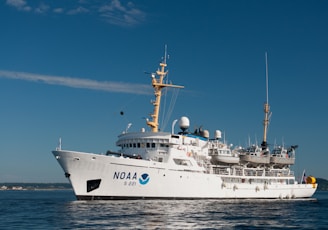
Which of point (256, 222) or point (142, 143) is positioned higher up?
point (142, 143)

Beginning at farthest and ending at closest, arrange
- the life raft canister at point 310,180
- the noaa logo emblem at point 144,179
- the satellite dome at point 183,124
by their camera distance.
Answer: the life raft canister at point 310,180 → the satellite dome at point 183,124 → the noaa logo emblem at point 144,179

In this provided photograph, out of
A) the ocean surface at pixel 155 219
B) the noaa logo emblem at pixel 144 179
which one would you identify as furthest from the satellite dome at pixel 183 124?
the ocean surface at pixel 155 219

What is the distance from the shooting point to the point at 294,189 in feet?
181

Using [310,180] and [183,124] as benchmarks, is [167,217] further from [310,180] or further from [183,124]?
[310,180]

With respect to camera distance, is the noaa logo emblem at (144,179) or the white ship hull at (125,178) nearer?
the white ship hull at (125,178)

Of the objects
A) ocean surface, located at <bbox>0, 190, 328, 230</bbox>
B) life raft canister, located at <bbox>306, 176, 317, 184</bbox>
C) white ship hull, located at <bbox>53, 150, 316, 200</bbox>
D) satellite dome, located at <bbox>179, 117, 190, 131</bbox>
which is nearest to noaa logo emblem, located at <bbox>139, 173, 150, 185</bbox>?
white ship hull, located at <bbox>53, 150, 316, 200</bbox>

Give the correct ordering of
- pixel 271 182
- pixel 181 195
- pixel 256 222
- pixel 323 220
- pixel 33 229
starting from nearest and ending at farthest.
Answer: pixel 33 229 < pixel 256 222 < pixel 323 220 < pixel 181 195 < pixel 271 182

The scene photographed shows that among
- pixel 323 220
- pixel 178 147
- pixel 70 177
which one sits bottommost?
pixel 323 220

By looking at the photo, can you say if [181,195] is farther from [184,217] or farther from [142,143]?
[184,217]

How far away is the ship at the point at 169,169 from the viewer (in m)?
38.6

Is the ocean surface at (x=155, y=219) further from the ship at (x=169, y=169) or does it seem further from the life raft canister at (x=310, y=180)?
the life raft canister at (x=310, y=180)

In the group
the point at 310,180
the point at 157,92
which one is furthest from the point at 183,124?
the point at 310,180

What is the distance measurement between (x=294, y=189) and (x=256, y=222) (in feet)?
95.0

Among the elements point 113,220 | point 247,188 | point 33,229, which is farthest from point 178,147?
point 33,229
